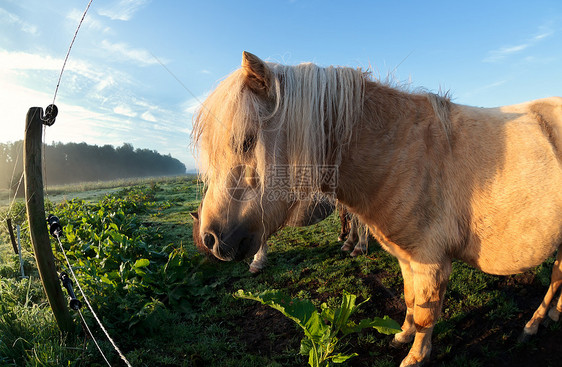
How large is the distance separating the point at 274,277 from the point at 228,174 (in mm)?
3411

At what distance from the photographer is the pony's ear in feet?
5.32

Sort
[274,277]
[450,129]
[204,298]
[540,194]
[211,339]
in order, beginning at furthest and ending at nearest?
[274,277], [204,298], [211,339], [450,129], [540,194]

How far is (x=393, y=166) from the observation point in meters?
1.96

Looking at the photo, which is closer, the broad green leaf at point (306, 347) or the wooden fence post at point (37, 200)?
the broad green leaf at point (306, 347)

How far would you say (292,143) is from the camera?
5.83 feet

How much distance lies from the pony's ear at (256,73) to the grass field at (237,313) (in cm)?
121

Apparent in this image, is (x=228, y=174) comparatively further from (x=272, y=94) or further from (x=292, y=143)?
(x=272, y=94)

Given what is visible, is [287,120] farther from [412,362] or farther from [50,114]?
[412,362]

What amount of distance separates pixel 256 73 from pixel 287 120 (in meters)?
0.36

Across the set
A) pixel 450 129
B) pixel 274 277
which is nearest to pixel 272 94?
pixel 450 129

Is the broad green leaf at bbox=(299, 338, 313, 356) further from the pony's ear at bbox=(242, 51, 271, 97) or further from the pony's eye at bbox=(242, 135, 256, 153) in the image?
the pony's ear at bbox=(242, 51, 271, 97)

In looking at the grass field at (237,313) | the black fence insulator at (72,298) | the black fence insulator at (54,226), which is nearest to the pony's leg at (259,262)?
the grass field at (237,313)

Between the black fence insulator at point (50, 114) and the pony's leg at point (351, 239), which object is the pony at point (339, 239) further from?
the black fence insulator at point (50, 114)

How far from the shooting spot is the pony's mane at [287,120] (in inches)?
68.2
